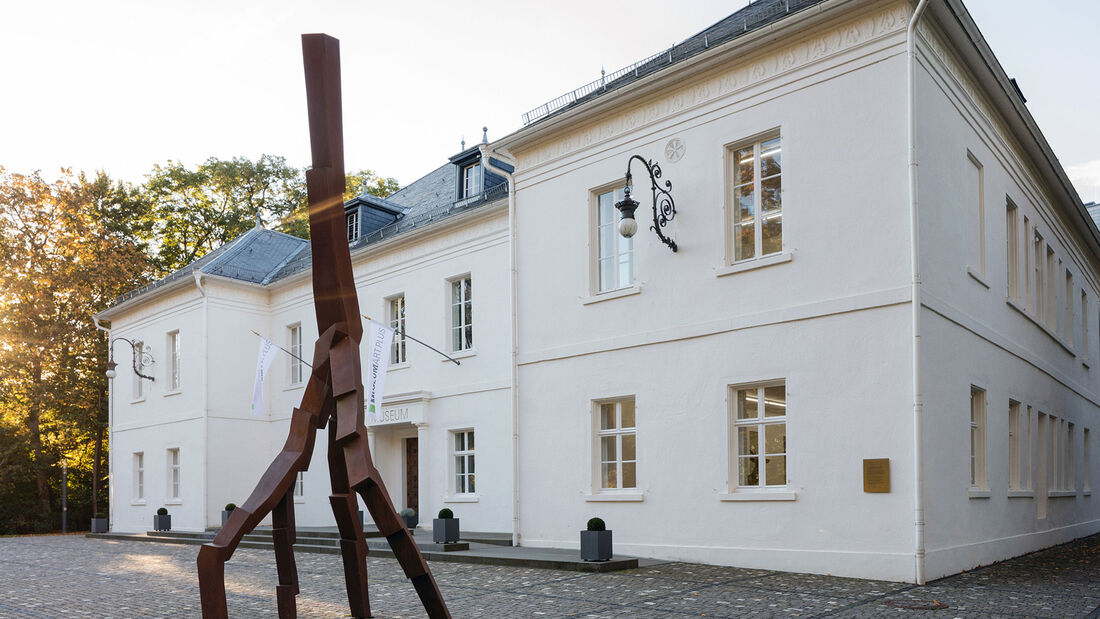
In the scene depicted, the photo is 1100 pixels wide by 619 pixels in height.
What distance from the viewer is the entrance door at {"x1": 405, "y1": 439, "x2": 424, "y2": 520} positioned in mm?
21000

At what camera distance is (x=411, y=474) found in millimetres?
21156

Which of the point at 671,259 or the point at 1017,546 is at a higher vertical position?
the point at 671,259

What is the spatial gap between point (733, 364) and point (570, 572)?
11.6ft

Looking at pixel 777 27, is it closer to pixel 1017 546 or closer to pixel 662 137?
pixel 662 137

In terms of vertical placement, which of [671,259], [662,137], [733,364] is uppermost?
[662,137]

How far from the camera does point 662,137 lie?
1409cm

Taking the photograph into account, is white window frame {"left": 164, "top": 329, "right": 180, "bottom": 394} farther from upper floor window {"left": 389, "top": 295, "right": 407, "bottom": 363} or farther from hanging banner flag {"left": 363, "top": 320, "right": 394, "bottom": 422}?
hanging banner flag {"left": 363, "top": 320, "right": 394, "bottom": 422}

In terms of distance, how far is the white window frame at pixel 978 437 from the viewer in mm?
12977

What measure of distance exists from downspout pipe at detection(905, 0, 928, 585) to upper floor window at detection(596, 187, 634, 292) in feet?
15.0

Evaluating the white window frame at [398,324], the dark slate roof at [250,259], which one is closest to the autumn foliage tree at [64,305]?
the dark slate roof at [250,259]

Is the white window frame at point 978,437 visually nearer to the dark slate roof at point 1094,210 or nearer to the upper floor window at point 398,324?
the upper floor window at point 398,324

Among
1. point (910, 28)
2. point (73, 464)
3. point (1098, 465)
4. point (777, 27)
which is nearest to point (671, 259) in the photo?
point (777, 27)

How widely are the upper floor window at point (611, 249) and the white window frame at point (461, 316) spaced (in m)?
5.10

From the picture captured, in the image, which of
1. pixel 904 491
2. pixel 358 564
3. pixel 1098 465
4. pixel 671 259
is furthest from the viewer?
pixel 1098 465
